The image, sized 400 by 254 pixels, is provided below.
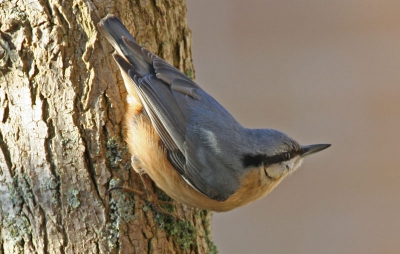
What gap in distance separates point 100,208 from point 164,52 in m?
1.11

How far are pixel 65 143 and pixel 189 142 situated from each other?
77 cm

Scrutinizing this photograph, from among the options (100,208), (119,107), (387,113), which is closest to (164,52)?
(119,107)

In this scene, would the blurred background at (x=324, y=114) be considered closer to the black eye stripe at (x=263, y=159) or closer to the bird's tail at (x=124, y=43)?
the black eye stripe at (x=263, y=159)

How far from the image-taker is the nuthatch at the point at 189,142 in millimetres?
3074

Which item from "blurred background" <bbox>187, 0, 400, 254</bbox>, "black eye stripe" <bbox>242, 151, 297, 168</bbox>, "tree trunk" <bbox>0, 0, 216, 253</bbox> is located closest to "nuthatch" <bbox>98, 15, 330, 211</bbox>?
"black eye stripe" <bbox>242, 151, 297, 168</bbox>

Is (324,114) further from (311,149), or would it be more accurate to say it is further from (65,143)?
(65,143)

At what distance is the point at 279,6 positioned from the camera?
6203mm

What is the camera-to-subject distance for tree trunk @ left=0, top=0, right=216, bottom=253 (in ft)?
9.04

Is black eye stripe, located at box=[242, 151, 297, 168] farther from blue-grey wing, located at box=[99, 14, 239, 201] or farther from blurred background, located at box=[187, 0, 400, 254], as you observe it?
blurred background, located at box=[187, 0, 400, 254]

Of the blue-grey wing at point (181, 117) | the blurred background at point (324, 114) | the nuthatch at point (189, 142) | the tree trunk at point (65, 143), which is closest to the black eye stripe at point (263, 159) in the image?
the nuthatch at point (189, 142)

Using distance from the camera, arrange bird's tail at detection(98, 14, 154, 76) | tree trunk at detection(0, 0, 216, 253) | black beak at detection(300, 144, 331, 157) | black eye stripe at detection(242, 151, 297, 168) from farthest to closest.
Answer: black beak at detection(300, 144, 331, 157)
black eye stripe at detection(242, 151, 297, 168)
bird's tail at detection(98, 14, 154, 76)
tree trunk at detection(0, 0, 216, 253)

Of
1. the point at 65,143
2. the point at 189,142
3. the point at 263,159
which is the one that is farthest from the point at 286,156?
the point at 65,143

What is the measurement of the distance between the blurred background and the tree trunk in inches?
119

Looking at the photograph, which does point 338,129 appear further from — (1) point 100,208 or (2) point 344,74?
(1) point 100,208
